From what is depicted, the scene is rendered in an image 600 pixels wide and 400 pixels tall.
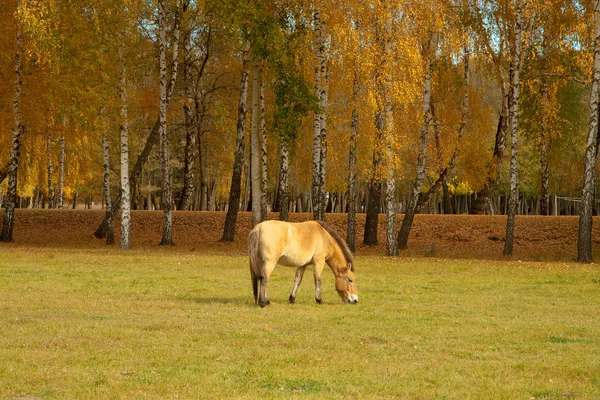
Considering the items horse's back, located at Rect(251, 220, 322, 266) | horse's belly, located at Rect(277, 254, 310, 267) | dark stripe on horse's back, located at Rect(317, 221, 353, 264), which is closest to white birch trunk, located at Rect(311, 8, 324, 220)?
dark stripe on horse's back, located at Rect(317, 221, 353, 264)

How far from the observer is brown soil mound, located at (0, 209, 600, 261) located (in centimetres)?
3972

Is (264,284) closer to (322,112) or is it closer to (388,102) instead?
(388,102)

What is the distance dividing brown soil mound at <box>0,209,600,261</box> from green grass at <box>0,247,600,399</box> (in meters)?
17.2

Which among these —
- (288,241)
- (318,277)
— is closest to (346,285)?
(318,277)

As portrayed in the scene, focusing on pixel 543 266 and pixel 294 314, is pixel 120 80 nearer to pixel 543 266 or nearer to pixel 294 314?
pixel 543 266

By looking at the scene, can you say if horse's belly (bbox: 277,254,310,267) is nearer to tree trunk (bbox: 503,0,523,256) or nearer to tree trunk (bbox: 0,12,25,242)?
tree trunk (bbox: 503,0,523,256)

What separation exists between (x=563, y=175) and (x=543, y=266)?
1688 inches

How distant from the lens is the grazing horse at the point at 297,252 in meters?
15.9

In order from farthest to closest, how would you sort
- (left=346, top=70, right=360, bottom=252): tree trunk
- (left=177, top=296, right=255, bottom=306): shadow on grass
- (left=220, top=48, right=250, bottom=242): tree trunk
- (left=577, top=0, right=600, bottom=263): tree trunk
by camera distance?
(left=220, top=48, right=250, bottom=242): tree trunk < (left=346, top=70, right=360, bottom=252): tree trunk < (left=577, top=0, right=600, bottom=263): tree trunk < (left=177, top=296, right=255, bottom=306): shadow on grass

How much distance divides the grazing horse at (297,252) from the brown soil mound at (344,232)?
2002cm

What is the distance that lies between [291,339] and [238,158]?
27.1m

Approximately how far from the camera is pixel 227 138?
5591cm

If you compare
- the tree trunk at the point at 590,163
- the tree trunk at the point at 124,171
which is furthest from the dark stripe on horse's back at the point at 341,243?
the tree trunk at the point at 124,171

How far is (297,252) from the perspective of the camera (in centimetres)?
1641
